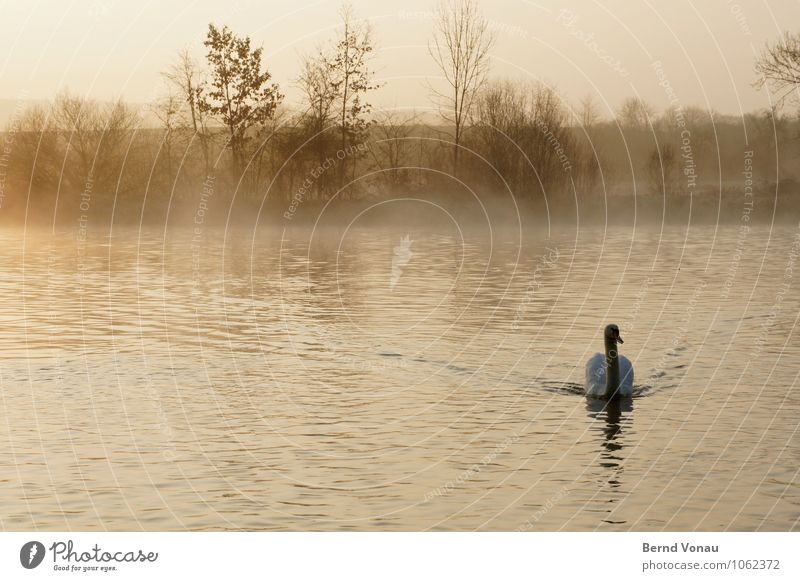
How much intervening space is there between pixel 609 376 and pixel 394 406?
4495 millimetres

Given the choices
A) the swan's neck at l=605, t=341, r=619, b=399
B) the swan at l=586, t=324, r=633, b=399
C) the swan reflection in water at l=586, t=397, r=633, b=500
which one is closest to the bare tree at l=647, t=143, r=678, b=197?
the swan at l=586, t=324, r=633, b=399

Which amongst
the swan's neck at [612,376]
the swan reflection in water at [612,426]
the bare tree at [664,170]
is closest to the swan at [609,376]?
the swan's neck at [612,376]

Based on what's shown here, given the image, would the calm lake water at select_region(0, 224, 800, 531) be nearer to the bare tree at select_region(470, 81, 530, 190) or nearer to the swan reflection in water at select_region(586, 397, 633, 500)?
the swan reflection in water at select_region(586, 397, 633, 500)

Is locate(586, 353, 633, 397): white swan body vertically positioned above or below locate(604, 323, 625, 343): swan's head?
below

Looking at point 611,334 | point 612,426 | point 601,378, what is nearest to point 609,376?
point 601,378

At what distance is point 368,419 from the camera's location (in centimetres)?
2395

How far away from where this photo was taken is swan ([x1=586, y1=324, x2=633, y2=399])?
26.2 m

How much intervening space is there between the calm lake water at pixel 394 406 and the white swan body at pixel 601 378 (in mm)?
534

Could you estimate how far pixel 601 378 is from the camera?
26.5m

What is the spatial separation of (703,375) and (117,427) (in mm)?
13504

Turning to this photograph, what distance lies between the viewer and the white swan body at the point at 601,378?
86.3 feet

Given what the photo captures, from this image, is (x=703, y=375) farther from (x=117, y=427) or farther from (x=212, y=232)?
(x=212, y=232)

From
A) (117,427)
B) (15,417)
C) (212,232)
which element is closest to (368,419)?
(117,427)
